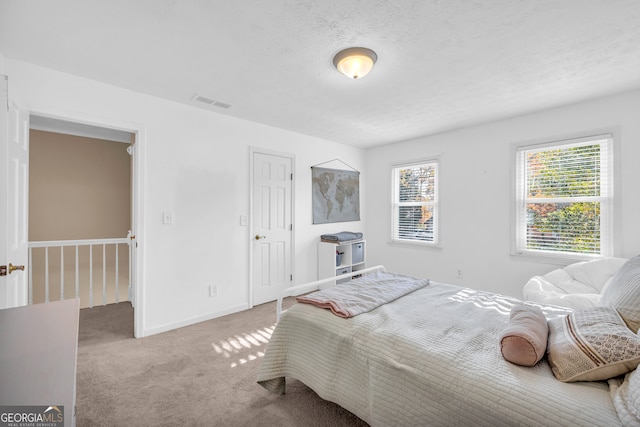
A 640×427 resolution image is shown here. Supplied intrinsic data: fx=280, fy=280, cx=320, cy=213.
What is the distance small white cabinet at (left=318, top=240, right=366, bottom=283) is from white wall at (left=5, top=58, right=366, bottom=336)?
48.5 inches

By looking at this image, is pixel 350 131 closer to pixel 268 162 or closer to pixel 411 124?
pixel 411 124

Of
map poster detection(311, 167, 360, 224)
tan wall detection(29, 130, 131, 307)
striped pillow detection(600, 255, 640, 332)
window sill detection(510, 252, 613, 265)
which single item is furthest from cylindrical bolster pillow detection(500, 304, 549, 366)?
tan wall detection(29, 130, 131, 307)

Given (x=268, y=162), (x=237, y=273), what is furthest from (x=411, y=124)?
(x=237, y=273)

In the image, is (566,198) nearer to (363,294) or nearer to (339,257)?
(363,294)

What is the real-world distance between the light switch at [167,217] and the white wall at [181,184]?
4 centimetres

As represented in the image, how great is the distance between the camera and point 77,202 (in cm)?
394

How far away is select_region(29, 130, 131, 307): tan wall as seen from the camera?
370 centimetres

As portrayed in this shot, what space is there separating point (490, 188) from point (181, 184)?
3735mm

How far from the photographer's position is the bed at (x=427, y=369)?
1.02 metres

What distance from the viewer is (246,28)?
5.80 ft

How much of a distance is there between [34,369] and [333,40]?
212 centimetres

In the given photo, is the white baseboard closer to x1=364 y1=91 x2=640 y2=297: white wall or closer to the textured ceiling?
the textured ceiling

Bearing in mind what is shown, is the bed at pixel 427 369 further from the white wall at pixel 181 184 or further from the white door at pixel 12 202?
the white wall at pixel 181 184

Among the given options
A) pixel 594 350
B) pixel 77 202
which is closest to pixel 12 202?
pixel 77 202
